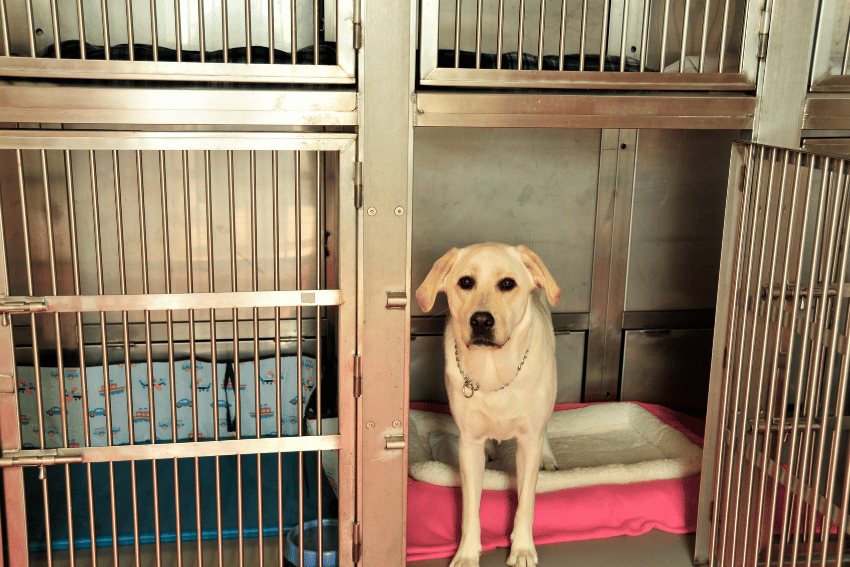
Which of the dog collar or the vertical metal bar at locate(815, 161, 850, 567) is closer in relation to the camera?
the vertical metal bar at locate(815, 161, 850, 567)

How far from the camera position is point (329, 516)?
8.37 feet

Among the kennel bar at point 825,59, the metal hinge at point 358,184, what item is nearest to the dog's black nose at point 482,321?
the metal hinge at point 358,184

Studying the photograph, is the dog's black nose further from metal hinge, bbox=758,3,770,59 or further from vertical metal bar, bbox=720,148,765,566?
metal hinge, bbox=758,3,770,59

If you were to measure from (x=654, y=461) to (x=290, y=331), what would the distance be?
4.97ft

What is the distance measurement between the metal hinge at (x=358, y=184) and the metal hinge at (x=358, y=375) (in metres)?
0.42

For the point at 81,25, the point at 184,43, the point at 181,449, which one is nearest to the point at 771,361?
the point at 181,449

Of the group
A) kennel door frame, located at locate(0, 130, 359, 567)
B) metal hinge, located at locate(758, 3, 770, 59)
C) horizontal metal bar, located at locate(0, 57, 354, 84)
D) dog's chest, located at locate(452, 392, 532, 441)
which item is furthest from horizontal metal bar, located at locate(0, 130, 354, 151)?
metal hinge, located at locate(758, 3, 770, 59)

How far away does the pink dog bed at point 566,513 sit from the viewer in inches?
95.9

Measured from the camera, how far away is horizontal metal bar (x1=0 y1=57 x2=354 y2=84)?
1.72 metres

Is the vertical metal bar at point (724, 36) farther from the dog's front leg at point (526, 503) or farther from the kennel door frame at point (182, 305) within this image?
the dog's front leg at point (526, 503)

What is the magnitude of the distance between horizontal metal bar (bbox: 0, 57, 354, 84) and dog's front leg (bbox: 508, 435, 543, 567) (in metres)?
1.23

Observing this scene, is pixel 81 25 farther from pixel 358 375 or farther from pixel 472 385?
pixel 472 385

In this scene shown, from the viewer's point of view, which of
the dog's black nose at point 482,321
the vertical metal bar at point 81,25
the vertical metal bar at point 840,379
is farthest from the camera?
the dog's black nose at point 482,321

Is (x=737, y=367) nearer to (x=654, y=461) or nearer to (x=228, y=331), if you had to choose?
(x=654, y=461)
